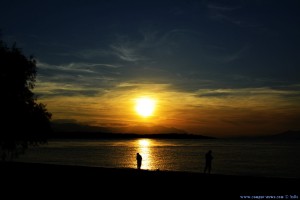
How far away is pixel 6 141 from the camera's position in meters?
36.7

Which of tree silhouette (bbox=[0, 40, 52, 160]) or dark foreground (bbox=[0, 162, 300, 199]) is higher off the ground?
tree silhouette (bbox=[0, 40, 52, 160])

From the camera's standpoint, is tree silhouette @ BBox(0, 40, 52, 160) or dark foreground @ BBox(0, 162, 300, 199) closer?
dark foreground @ BBox(0, 162, 300, 199)

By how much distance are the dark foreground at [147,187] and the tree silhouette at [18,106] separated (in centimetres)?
783

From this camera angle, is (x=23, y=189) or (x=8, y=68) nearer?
(x=23, y=189)

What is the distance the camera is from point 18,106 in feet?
114

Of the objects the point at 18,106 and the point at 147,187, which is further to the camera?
the point at 18,106

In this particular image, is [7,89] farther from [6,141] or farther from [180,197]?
[180,197]

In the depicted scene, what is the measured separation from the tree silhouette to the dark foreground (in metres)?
7.83

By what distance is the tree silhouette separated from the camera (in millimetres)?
34219

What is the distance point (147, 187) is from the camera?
23.0 m

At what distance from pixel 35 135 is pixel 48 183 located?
45.1ft

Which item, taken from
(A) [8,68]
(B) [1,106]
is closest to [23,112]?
(B) [1,106]

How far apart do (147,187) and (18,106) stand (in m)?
17.8

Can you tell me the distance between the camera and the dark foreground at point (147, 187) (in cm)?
1988
